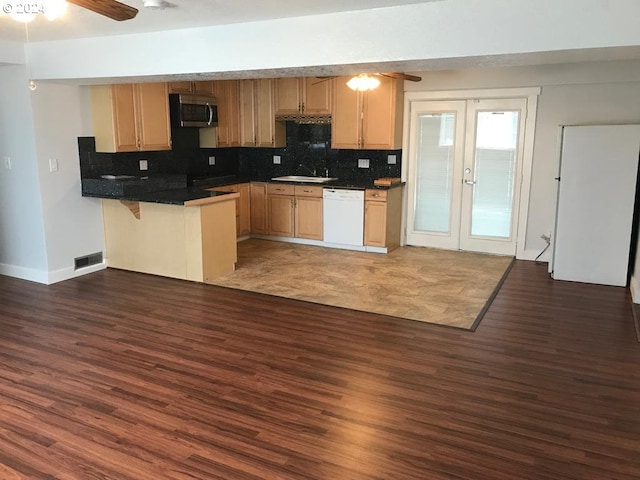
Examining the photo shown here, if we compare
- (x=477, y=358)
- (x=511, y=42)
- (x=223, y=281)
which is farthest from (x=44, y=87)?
(x=477, y=358)

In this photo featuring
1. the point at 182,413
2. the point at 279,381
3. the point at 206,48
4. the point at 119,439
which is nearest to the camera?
the point at 119,439

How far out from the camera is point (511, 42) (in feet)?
9.45

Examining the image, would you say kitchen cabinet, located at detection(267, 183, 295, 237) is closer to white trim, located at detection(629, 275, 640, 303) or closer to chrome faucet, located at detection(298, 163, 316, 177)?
chrome faucet, located at detection(298, 163, 316, 177)

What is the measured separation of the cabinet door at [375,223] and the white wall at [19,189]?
3653mm

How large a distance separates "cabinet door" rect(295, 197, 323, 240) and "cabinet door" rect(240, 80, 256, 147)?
1.19m

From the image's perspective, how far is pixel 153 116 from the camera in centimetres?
581

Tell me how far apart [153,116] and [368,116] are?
260cm

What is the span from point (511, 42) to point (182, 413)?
276 cm

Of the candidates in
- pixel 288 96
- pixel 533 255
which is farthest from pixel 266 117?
pixel 533 255

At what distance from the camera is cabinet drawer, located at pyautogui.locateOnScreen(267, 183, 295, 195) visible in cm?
699

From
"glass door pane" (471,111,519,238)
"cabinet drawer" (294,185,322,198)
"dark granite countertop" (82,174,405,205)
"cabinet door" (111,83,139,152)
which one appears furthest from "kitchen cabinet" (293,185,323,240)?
"cabinet door" (111,83,139,152)

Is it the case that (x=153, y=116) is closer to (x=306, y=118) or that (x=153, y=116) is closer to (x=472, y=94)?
(x=306, y=118)

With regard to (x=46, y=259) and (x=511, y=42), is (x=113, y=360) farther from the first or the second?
(x=511, y=42)

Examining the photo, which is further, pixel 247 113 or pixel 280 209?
pixel 247 113
